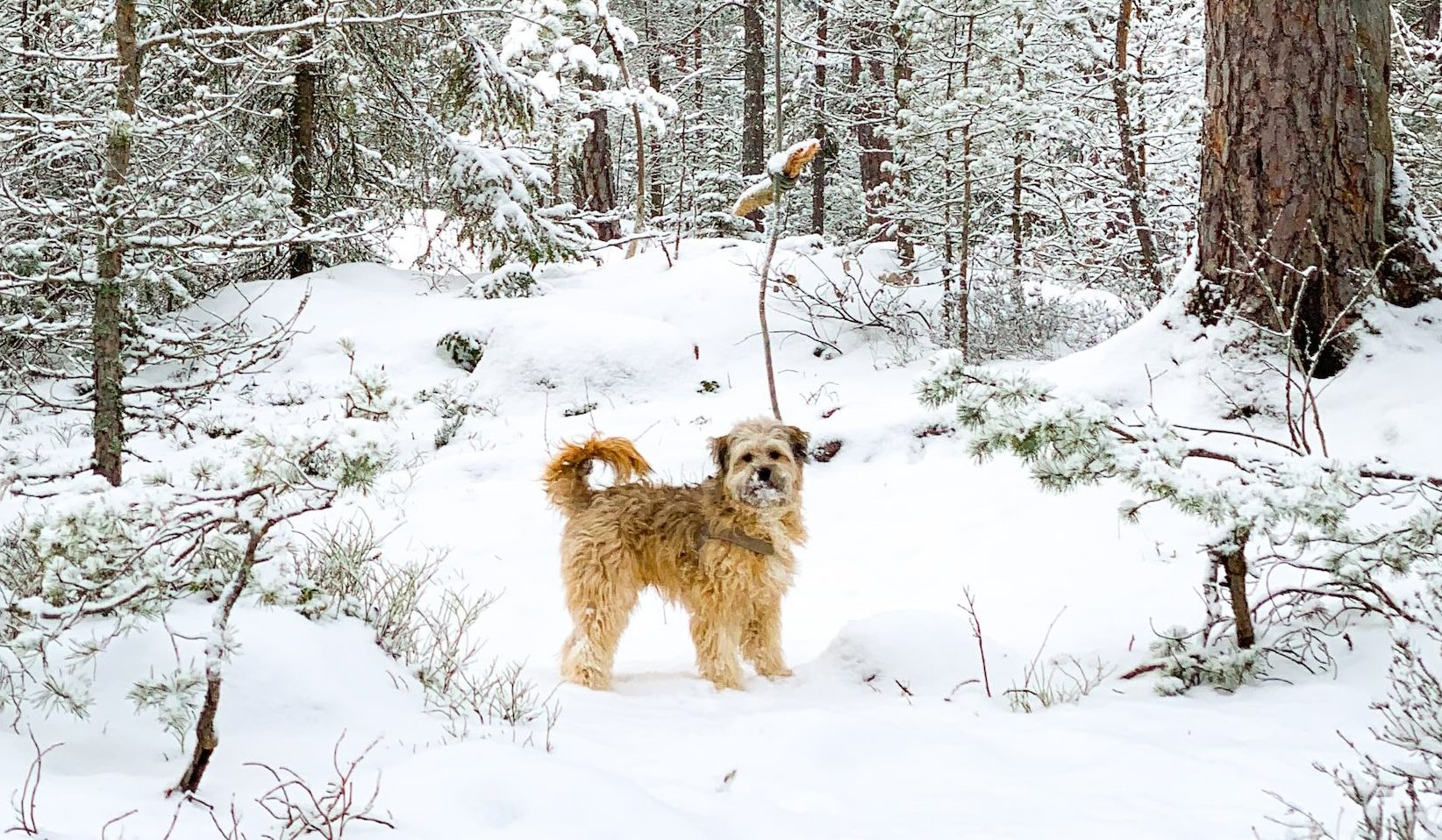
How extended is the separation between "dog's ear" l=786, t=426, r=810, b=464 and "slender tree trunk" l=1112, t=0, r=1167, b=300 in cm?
728

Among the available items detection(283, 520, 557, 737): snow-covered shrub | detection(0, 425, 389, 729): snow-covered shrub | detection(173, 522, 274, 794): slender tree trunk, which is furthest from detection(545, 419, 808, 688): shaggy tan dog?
detection(173, 522, 274, 794): slender tree trunk

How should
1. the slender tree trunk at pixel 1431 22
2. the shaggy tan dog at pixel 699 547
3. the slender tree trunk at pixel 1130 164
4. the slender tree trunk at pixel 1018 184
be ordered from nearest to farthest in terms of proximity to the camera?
the shaggy tan dog at pixel 699 547
the slender tree trunk at pixel 1431 22
the slender tree trunk at pixel 1018 184
the slender tree trunk at pixel 1130 164

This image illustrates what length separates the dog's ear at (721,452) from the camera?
546cm

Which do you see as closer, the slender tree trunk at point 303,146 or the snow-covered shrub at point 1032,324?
the snow-covered shrub at point 1032,324

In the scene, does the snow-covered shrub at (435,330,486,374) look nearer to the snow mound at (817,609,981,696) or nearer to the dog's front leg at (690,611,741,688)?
the dog's front leg at (690,611,741,688)

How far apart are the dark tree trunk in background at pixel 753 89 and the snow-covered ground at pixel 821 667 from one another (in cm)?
1106

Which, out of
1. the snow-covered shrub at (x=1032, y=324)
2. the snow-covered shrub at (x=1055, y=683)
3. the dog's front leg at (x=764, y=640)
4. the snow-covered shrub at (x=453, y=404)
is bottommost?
the dog's front leg at (x=764, y=640)

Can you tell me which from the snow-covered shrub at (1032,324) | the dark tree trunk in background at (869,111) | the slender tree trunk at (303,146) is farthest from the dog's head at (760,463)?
the dark tree trunk in background at (869,111)

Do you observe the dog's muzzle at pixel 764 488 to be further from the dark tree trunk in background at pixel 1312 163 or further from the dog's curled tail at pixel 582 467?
the dark tree trunk in background at pixel 1312 163

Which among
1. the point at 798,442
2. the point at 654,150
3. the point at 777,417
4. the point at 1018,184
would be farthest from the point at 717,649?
the point at 654,150

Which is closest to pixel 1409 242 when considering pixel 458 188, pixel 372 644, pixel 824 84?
pixel 372 644

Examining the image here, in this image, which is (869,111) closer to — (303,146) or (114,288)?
(303,146)

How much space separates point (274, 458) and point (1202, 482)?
3.12m

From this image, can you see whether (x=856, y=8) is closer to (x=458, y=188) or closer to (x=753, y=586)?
(x=458, y=188)
